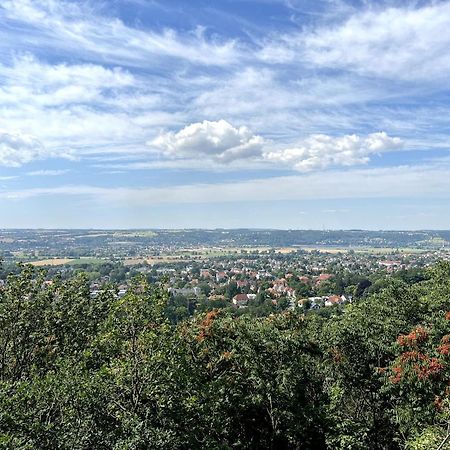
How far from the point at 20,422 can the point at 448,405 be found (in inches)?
476

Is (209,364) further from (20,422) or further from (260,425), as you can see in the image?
(20,422)

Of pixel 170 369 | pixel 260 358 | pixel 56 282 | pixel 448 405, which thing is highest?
pixel 56 282

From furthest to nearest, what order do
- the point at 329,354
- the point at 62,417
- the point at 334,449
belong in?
the point at 329,354, the point at 334,449, the point at 62,417

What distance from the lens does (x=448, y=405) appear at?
1405 centimetres

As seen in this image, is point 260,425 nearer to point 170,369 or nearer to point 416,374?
point 416,374

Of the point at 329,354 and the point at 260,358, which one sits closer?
the point at 260,358

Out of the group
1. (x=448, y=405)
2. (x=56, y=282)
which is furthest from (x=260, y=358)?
(x=56, y=282)

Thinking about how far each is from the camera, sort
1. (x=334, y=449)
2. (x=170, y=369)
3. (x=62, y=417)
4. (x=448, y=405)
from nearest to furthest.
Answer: (x=62, y=417) → (x=170, y=369) → (x=448, y=405) → (x=334, y=449)

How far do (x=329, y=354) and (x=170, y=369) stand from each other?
9442mm

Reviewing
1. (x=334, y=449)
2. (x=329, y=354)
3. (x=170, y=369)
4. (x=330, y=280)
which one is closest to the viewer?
(x=170, y=369)

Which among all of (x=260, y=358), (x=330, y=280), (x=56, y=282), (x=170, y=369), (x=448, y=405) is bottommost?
(x=330, y=280)

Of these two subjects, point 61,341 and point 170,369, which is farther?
point 61,341

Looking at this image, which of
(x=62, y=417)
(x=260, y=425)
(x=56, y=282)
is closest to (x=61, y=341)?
(x=56, y=282)

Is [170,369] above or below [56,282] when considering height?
below
